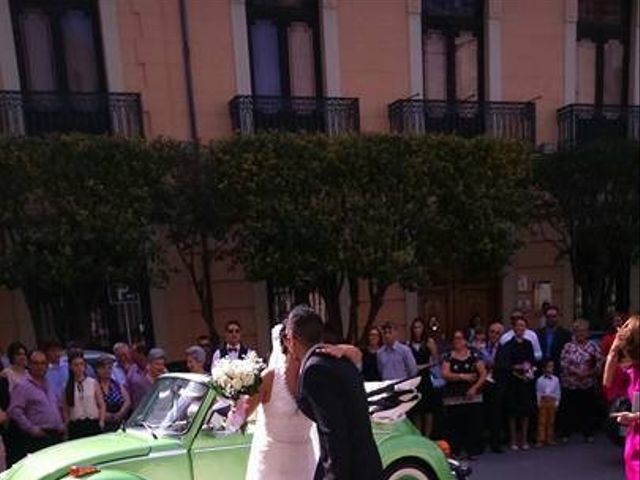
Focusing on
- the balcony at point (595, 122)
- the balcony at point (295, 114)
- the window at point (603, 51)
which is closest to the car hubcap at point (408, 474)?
the balcony at point (295, 114)

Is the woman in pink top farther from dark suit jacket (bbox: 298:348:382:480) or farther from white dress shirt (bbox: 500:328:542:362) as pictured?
white dress shirt (bbox: 500:328:542:362)

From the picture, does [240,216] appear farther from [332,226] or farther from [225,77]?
[225,77]

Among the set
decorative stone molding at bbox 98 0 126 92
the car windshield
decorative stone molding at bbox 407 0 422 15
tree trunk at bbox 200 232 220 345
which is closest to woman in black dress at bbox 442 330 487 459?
the car windshield

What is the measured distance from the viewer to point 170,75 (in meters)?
11.1

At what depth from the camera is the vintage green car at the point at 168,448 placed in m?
4.51

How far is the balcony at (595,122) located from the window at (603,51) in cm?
44

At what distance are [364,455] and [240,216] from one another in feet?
21.5

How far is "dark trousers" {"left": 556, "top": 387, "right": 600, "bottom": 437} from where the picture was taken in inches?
296

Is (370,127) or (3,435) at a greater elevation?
(370,127)

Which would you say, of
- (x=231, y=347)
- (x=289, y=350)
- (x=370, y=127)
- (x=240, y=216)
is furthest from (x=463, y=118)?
(x=289, y=350)

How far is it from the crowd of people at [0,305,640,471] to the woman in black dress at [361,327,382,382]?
1 centimetres

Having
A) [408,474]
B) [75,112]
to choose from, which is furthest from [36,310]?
[408,474]

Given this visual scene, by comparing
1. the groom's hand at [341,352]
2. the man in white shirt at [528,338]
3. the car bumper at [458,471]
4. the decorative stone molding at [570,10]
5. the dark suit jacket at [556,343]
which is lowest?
the car bumper at [458,471]

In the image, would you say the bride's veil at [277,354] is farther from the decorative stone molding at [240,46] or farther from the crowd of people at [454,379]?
the decorative stone molding at [240,46]
